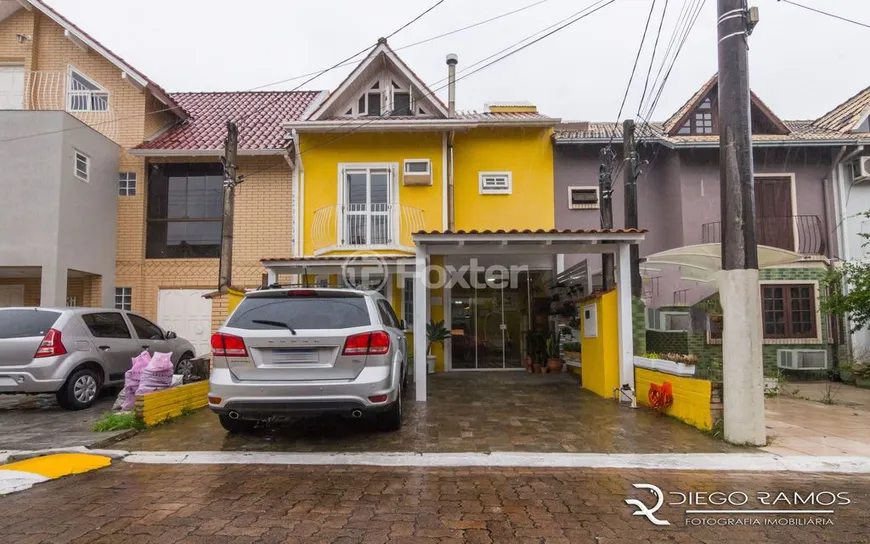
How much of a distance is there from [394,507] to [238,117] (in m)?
13.8

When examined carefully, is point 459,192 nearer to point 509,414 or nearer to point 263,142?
point 263,142

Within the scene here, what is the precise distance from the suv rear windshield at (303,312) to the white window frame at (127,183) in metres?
9.83

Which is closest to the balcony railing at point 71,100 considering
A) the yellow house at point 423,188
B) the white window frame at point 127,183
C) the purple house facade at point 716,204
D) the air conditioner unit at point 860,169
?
the white window frame at point 127,183

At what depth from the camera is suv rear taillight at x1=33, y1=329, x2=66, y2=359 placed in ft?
23.2

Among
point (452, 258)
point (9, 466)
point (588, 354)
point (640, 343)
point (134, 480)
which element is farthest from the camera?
point (452, 258)

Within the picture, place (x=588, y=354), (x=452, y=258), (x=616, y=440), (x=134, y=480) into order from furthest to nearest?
1. (x=452, y=258)
2. (x=588, y=354)
3. (x=616, y=440)
4. (x=134, y=480)

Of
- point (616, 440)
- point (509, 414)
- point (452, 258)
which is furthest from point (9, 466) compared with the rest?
point (452, 258)

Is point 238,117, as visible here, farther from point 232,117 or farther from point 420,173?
point 420,173

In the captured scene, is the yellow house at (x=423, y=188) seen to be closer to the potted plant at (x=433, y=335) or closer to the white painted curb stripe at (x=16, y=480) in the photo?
the potted plant at (x=433, y=335)

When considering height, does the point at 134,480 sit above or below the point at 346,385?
below

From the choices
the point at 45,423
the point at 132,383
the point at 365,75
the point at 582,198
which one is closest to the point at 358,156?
the point at 365,75

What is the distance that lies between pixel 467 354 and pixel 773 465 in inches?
326

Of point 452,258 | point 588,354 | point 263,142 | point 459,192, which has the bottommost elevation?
point 588,354

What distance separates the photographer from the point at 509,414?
723cm
